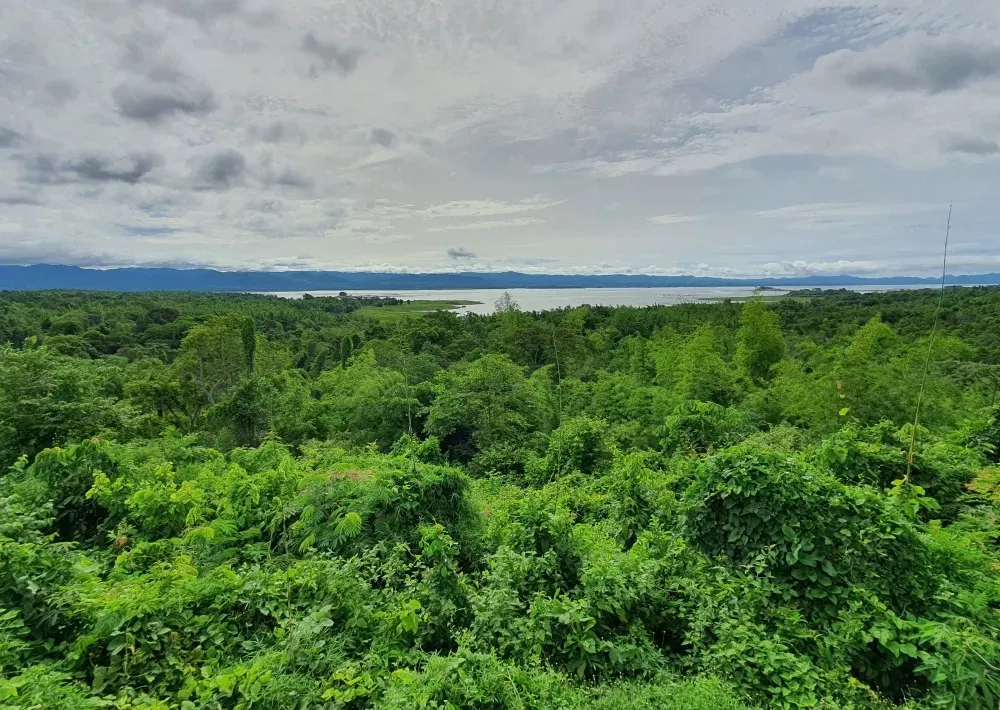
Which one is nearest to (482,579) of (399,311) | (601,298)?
(399,311)

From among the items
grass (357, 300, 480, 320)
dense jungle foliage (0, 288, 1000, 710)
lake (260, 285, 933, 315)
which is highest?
lake (260, 285, 933, 315)

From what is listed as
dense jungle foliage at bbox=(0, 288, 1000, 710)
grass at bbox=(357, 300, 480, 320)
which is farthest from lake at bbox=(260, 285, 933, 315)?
dense jungle foliage at bbox=(0, 288, 1000, 710)

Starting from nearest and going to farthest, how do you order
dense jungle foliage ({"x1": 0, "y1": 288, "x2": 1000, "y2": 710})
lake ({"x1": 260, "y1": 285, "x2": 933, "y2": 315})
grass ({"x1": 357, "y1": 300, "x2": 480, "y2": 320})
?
dense jungle foliage ({"x1": 0, "y1": 288, "x2": 1000, "y2": 710}) < grass ({"x1": 357, "y1": 300, "x2": 480, "y2": 320}) < lake ({"x1": 260, "y1": 285, "x2": 933, "y2": 315})

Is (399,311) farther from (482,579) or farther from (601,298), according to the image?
(482,579)

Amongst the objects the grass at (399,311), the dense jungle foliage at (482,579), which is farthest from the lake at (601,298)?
the dense jungle foliage at (482,579)

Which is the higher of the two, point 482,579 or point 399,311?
point 399,311

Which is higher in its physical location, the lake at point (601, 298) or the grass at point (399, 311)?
the lake at point (601, 298)

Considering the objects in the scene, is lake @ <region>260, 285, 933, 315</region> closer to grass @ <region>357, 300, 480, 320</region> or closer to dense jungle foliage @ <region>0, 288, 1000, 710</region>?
grass @ <region>357, 300, 480, 320</region>

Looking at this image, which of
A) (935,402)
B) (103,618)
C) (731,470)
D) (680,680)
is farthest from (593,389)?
(103,618)

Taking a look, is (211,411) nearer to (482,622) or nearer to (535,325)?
(482,622)

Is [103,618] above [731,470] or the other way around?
the other way around

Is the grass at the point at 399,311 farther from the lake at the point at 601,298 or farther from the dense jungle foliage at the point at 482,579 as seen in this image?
the dense jungle foliage at the point at 482,579
